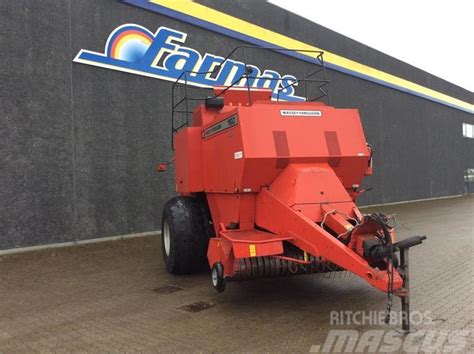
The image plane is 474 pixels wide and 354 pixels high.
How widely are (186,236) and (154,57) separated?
568 centimetres

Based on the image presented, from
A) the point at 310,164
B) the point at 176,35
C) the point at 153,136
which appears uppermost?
the point at 176,35

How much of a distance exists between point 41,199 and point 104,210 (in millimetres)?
1365

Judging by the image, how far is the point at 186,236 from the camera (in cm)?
641

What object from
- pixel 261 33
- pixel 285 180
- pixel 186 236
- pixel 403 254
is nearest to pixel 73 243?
pixel 186 236

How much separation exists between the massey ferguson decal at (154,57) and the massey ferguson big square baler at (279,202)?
3825mm

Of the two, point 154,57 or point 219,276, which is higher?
point 154,57

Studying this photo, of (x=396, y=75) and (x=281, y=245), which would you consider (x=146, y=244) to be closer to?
(x=281, y=245)

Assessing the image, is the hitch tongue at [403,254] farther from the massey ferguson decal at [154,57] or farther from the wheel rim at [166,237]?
the massey ferguson decal at [154,57]

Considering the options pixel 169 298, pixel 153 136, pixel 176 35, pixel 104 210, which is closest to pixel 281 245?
pixel 169 298

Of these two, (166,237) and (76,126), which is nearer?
(166,237)

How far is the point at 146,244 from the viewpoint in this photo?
938 cm
